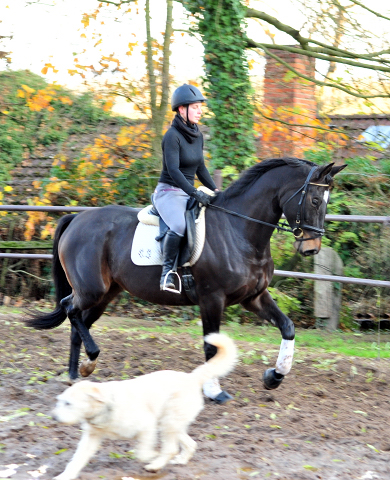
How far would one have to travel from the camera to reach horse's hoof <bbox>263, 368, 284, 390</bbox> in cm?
502

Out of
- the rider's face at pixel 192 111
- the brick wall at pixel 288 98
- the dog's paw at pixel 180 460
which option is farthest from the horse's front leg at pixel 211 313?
the brick wall at pixel 288 98

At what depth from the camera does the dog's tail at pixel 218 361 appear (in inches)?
148

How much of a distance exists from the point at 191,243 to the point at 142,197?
5.21 meters

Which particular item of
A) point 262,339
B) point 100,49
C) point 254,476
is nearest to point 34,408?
point 254,476

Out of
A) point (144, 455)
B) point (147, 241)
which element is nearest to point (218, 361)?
point (144, 455)

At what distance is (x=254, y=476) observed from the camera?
349cm

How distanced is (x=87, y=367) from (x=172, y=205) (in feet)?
5.64

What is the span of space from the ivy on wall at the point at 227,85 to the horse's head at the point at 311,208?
457 cm

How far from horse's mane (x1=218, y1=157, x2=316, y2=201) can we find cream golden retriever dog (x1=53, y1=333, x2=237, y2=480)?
6.62ft

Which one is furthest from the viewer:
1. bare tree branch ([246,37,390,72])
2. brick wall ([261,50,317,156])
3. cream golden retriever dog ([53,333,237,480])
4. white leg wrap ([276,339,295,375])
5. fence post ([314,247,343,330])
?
brick wall ([261,50,317,156])

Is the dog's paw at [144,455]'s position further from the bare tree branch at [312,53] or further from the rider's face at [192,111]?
the bare tree branch at [312,53]

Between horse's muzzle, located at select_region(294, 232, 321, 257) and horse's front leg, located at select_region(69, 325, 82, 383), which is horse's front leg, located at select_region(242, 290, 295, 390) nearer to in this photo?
horse's muzzle, located at select_region(294, 232, 321, 257)

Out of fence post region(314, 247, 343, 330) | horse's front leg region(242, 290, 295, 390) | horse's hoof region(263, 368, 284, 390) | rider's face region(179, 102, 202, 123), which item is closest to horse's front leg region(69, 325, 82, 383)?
horse's front leg region(242, 290, 295, 390)

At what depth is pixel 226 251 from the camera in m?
5.10
